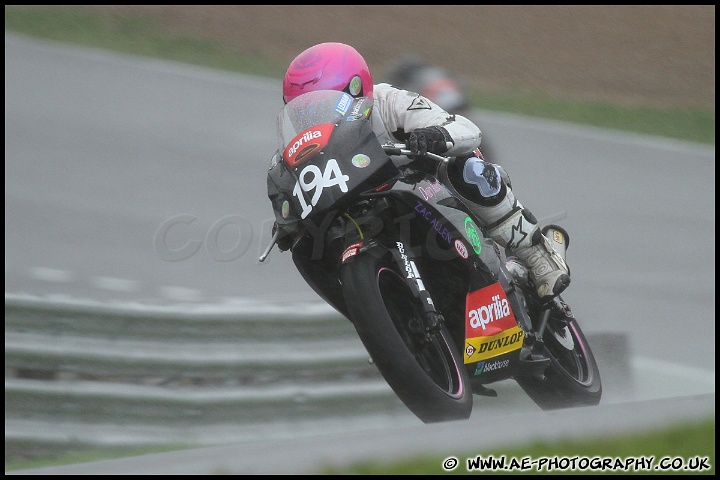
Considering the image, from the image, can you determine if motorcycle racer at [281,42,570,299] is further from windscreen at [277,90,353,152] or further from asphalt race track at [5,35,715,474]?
asphalt race track at [5,35,715,474]

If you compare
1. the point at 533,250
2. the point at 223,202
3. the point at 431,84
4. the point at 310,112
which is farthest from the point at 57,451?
the point at 223,202

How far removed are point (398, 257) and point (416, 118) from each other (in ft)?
1.95

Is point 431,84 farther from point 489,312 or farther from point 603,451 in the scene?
point 603,451

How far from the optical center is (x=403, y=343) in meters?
3.86

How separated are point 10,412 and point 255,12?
1286 centimetres

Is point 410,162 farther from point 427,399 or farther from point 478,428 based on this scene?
point 478,428

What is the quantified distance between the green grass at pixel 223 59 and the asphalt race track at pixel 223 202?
0.51m

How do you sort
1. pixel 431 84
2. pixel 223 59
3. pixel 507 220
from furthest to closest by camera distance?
1. pixel 223 59
2. pixel 431 84
3. pixel 507 220

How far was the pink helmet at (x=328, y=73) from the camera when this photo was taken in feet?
13.9

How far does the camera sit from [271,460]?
2898mm

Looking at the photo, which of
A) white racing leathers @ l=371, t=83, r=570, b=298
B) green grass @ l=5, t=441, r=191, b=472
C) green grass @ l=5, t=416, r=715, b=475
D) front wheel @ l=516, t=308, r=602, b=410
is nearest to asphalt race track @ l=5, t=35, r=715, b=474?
front wheel @ l=516, t=308, r=602, b=410

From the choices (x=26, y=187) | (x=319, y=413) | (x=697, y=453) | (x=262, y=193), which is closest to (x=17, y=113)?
(x=26, y=187)

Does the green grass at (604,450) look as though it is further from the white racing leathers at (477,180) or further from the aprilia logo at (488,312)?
the white racing leathers at (477,180)

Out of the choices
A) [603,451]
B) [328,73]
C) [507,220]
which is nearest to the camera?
[603,451]
